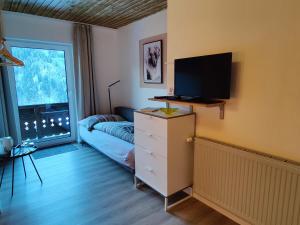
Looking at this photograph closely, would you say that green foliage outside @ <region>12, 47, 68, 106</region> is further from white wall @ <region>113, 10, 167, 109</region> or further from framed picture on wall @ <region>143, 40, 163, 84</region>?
framed picture on wall @ <region>143, 40, 163, 84</region>

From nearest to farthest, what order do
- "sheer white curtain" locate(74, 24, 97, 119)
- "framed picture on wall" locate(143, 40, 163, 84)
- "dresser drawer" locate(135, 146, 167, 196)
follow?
"dresser drawer" locate(135, 146, 167, 196), "framed picture on wall" locate(143, 40, 163, 84), "sheer white curtain" locate(74, 24, 97, 119)

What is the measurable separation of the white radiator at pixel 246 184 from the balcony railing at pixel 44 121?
3100 mm

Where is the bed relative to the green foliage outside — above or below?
below

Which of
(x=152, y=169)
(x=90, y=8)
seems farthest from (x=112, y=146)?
(x=90, y=8)

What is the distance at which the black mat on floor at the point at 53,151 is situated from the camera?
3.58 meters

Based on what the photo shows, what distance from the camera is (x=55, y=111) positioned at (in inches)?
161

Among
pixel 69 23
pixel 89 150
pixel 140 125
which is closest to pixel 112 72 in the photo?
pixel 69 23

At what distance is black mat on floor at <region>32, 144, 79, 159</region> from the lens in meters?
3.58

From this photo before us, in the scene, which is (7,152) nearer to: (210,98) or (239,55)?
(210,98)

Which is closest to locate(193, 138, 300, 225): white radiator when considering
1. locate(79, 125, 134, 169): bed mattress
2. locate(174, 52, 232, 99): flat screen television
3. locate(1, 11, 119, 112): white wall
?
locate(174, 52, 232, 99): flat screen television

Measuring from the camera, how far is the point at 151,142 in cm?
215

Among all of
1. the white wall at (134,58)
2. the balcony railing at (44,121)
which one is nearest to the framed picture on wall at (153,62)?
the white wall at (134,58)

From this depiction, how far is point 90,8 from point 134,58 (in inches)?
48.7

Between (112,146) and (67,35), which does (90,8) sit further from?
(112,146)
